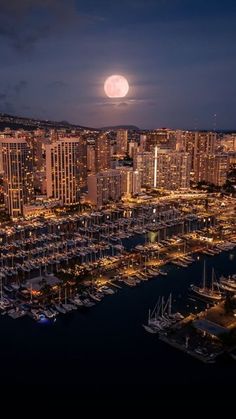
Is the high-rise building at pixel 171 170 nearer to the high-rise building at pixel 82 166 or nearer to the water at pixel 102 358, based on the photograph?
the high-rise building at pixel 82 166

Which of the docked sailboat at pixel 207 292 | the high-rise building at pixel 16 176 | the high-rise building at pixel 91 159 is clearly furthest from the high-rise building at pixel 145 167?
the docked sailboat at pixel 207 292

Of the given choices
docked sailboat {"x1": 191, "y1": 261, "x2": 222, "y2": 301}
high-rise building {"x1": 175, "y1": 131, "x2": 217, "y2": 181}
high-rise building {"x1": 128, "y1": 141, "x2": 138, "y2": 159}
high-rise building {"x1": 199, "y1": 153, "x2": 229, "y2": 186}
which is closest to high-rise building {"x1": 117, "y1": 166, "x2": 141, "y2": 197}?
high-rise building {"x1": 128, "y1": 141, "x2": 138, "y2": 159}

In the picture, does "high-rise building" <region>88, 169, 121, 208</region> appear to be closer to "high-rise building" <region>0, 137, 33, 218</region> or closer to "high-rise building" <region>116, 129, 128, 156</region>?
"high-rise building" <region>0, 137, 33, 218</region>

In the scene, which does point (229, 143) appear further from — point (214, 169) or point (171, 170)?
point (171, 170)

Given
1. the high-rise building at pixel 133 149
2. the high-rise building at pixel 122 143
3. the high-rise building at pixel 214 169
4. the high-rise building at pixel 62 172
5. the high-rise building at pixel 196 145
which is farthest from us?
the high-rise building at pixel 122 143

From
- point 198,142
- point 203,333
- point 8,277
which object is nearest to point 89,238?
point 8,277

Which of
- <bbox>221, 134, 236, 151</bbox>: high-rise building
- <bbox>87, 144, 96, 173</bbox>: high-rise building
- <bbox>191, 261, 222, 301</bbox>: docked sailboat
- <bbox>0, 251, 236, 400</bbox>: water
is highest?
<bbox>221, 134, 236, 151</bbox>: high-rise building
